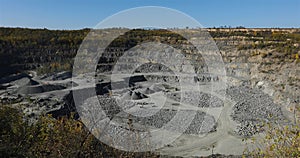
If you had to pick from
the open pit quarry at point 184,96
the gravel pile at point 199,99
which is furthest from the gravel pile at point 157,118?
the gravel pile at point 199,99

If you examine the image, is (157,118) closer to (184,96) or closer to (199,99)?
(199,99)

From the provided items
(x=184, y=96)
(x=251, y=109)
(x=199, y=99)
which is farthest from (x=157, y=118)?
(x=251, y=109)

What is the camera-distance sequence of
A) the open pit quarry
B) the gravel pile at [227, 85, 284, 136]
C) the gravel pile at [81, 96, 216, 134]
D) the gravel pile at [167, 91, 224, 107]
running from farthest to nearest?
the gravel pile at [167, 91, 224, 107] < the gravel pile at [227, 85, 284, 136] < the gravel pile at [81, 96, 216, 134] < the open pit quarry

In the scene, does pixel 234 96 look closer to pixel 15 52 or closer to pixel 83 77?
pixel 83 77

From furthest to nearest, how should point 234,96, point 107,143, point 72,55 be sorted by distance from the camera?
point 72,55, point 234,96, point 107,143

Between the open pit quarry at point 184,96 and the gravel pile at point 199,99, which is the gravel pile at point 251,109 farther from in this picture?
the gravel pile at point 199,99

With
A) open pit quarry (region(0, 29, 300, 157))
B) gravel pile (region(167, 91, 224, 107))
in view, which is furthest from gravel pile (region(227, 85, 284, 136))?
gravel pile (region(167, 91, 224, 107))

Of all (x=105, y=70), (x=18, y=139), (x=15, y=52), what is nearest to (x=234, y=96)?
(x=105, y=70)

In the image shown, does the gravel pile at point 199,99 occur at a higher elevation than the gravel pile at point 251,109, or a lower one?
higher

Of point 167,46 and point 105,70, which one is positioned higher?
point 167,46

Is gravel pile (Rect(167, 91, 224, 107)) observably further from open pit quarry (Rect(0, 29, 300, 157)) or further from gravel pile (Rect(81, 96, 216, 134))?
gravel pile (Rect(81, 96, 216, 134))

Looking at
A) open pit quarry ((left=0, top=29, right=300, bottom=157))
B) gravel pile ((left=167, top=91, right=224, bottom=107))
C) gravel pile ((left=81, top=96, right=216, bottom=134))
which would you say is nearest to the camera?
open pit quarry ((left=0, top=29, right=300, bottom=157))
